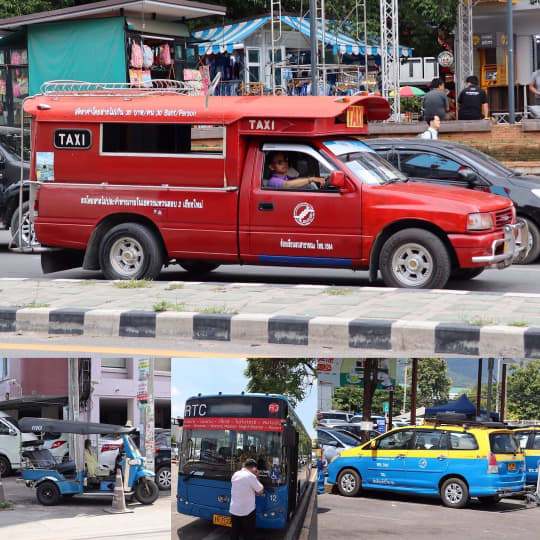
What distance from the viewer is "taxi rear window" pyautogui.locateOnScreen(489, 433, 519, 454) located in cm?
456

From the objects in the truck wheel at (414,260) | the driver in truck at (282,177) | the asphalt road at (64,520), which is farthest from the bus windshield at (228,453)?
the driver in truck at (282,177)

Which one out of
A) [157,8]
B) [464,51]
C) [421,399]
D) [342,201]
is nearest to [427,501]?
[421,399]

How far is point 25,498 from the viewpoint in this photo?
5.17 metres

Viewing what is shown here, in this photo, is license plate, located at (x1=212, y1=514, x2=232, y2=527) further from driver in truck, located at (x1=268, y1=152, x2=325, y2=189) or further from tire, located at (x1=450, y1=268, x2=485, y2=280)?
tire, located at (x1=450, y1=268, x2=485, y2=280)

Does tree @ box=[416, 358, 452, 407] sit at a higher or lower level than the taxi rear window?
higher

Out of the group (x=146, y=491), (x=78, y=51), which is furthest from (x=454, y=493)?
(x=78, y=51)

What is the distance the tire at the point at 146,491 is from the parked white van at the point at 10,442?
0.61 metres

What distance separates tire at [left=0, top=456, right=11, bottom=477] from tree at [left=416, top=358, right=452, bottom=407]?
194cm

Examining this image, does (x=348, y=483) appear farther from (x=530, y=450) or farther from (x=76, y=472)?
(x=76, y=472)

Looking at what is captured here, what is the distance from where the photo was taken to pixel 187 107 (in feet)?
39.0

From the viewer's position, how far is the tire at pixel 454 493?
4.59 meters

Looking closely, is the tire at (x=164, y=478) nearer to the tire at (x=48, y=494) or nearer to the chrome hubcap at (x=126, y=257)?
the tire at (x=48, y=494)

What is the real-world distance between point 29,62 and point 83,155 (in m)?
16.9

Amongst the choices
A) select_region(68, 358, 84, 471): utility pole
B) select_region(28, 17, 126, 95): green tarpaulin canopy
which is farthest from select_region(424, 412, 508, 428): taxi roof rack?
select_region(28, 17, 126, 95): green tarpaulin canopy
